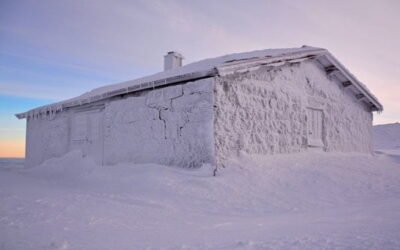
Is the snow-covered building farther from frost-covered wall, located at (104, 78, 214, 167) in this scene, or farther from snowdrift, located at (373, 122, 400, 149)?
snowdrift, located at (373, 122, 400, 149)

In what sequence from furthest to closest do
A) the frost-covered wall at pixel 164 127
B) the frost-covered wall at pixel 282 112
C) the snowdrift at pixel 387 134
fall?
the snowdrift at pixel 387 134 < the frost-covered wall at pixel 282 112 < the frost-covered wall at pixel 164 127

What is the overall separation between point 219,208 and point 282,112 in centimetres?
495

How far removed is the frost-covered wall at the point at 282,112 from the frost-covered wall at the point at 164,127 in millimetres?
393

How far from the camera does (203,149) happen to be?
9.08 metres

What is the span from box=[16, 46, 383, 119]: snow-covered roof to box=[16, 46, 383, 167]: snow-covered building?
34mm

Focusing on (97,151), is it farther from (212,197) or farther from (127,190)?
(212,197)

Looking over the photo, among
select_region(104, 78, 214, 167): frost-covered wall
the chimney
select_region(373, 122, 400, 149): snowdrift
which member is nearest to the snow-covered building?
select_region(104, 78, 214, 167): frost-covered wall

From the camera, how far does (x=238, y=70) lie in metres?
9.34

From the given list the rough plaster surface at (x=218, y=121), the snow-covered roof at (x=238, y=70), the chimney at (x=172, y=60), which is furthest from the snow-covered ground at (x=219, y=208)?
the chimney at (x=172, y=60)

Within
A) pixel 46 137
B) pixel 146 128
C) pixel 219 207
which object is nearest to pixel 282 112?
pixel 146 128

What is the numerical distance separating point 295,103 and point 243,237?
307 inches

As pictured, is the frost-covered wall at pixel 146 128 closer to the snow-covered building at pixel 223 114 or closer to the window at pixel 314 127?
the snow-covered building at pixel 223 114

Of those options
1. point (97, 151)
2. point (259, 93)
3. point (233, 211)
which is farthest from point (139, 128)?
point (233, 211)

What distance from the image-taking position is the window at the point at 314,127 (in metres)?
12.0
